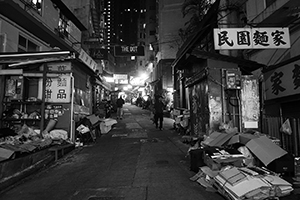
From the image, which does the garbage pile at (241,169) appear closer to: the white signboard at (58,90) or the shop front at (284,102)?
the shop front at (284,102)

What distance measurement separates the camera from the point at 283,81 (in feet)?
27.4

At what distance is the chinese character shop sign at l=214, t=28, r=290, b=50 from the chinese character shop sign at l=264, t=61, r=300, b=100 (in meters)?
1.88

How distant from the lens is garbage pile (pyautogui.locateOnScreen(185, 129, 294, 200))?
341cm

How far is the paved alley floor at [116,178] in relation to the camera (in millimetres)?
3879

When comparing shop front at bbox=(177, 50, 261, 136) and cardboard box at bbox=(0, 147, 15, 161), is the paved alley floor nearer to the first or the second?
cardboard box at bbox=(0, 147, 15, 161)

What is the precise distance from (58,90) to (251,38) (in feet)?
28.9

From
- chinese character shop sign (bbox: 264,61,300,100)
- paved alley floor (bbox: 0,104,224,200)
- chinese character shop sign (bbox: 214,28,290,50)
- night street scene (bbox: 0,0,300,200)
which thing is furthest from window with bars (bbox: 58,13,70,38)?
chinese character shop sign (bbox: 264,61,300,100)

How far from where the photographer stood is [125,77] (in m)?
35.0

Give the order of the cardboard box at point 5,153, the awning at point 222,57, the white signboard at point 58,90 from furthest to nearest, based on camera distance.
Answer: the white signboard at point 58,90 → the awning at point 222,57 → the cardboard box at point 5,153

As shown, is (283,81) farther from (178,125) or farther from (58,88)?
(58,88)

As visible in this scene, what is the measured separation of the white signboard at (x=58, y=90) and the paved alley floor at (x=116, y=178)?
8.76 feet

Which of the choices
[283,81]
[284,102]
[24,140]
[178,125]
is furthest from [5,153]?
[284,102]

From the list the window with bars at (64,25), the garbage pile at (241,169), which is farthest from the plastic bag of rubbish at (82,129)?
the window with bars at (64,25)

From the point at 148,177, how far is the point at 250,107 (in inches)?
222
